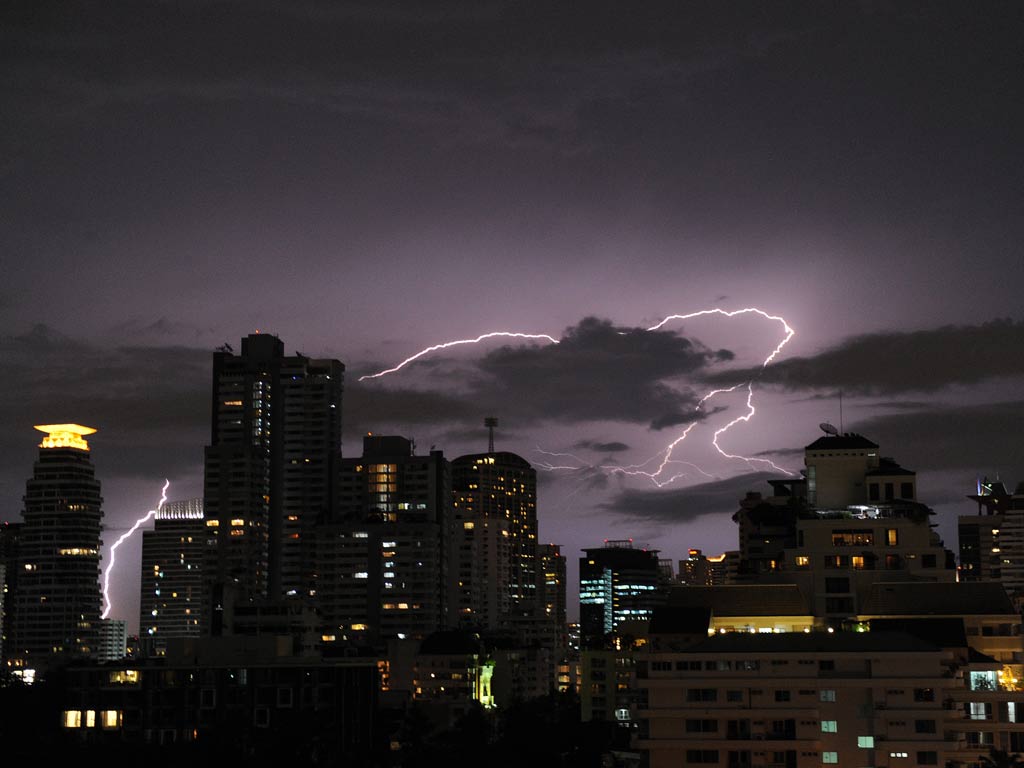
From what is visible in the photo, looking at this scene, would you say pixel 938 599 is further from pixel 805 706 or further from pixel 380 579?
pixel 380 579

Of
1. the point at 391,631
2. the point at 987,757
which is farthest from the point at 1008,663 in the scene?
the point at 391,631

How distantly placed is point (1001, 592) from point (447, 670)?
79.1m

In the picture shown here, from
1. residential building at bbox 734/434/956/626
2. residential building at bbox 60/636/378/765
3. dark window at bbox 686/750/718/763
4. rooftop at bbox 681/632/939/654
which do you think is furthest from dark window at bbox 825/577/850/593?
residential building at bbox 60/636/378/765

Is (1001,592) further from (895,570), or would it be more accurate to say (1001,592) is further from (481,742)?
(481,742)

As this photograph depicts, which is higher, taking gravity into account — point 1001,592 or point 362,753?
point 1001,592

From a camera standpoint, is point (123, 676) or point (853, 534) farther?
point (853, 534)

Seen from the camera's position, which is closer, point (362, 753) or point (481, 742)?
point (362, 753)

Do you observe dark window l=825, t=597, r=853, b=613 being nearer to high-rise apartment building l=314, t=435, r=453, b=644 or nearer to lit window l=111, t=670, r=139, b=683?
lit window l=111, t=670, r=139, b=683

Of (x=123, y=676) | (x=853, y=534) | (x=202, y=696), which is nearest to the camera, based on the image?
(x=202, y=696)

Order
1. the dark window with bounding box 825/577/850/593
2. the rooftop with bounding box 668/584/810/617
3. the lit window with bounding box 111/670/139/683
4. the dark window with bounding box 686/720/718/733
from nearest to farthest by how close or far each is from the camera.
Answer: the dark window with bounding box 686/720/718/733 → the rooftop with bounding box 668/584/810/617 → the lit window with bounding box 111/670/139/683 → the dark window with bounding box 825/577/850/593

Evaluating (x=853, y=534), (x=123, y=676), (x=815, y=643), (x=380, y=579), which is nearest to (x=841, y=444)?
(x=853, y=534)

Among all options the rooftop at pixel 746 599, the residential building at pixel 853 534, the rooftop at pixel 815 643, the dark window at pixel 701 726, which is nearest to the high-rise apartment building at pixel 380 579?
the residential building at pixel 853 534

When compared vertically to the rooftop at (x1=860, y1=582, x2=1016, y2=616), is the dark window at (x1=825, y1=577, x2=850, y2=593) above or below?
above

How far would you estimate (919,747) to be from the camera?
209 feet
